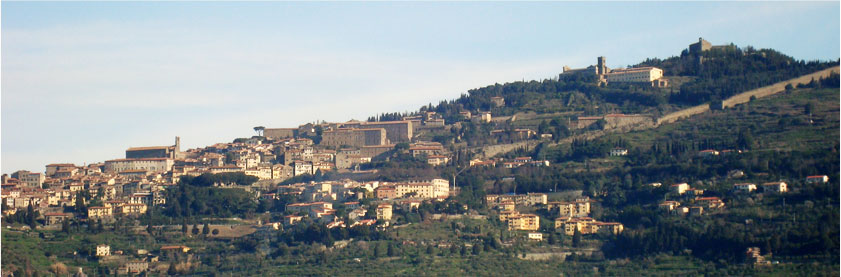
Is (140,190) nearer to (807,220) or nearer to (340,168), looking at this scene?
(340,168)

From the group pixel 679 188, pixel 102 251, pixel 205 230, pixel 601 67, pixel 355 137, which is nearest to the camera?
pixel 102 251

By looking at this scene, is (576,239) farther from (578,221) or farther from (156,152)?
(156,152)

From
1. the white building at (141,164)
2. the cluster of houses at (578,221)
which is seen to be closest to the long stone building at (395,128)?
the white building at (141,164)

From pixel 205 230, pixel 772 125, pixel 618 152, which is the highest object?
pixel 772 125

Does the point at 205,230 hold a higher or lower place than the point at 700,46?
lower

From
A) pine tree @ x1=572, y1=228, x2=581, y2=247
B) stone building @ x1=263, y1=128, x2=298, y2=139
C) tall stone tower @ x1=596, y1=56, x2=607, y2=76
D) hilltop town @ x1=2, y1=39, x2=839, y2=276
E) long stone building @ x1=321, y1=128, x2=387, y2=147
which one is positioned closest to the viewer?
hilltop town @ x1=2, y1=39, x2=839, y2=276

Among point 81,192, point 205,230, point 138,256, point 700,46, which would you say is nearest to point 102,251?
point 138,256

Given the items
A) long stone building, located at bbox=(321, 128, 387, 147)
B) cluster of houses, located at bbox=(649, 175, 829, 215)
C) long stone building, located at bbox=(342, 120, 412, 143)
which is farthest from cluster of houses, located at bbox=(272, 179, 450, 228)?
long stone building, located at bbox=(342, 120, 412, 143)

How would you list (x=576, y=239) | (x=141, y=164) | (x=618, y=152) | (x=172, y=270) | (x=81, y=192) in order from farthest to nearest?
(x=141, y=164) < (x=618, y=152) < (x=81, y=192) < (x=576, y=239) < (x=172, y=270)

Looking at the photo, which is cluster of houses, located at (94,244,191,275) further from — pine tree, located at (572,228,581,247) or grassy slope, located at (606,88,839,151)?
grassy slope, located at (606,88,839,151)

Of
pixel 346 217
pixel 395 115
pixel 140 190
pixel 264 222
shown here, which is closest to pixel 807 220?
pixel 346 217
